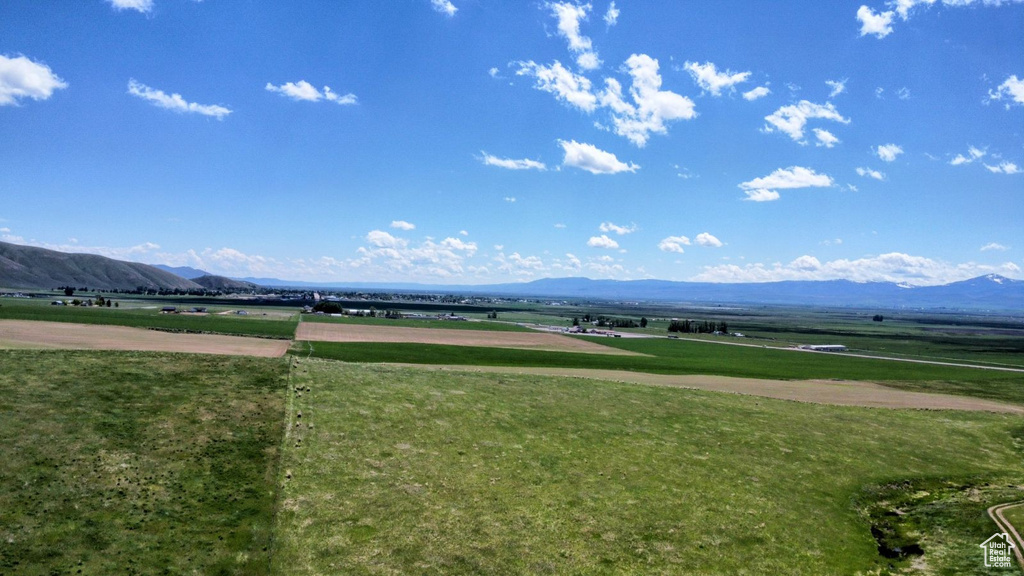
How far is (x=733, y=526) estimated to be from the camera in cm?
2642

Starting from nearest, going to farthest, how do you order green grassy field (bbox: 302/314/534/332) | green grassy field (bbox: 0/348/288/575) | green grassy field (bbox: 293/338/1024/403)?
green grassy field (bbox: 0/348/288/575) < green grassy field (bbox: 293/338/1024/403) < green grassy field (bbox: 302/314/534/332)

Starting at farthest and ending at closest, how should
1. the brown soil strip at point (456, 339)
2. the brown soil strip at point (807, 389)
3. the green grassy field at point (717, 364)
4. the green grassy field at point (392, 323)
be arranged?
the green grassy field at point (392, 323) → the brown soil strip at point (456, 339) → the green grassy field at point (717, 364) → the brown soil strip at point (807, 389)

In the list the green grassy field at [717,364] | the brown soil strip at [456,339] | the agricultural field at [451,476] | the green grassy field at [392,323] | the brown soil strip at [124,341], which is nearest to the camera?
the agricultural field at [451,476]

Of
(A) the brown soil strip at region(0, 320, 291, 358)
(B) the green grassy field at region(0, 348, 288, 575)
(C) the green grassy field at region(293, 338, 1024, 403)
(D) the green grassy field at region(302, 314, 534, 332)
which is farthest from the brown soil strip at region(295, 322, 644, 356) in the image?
(B) the green grassy field at region(0, 348, 288, 575)

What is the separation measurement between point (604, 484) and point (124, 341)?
65.6m

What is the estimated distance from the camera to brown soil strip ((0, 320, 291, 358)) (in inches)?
2312

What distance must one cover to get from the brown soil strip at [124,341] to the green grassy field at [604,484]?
2398 cm

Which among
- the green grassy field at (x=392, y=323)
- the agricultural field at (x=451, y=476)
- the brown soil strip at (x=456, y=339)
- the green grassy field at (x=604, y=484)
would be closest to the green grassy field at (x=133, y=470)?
the agricultural field at (x=451, y=476)

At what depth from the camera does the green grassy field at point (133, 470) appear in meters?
20.4

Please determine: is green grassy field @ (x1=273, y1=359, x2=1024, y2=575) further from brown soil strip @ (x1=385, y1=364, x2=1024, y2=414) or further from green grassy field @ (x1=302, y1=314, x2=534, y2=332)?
green grassy field @ (x1=302, y1=314, x2=534, y2=332)

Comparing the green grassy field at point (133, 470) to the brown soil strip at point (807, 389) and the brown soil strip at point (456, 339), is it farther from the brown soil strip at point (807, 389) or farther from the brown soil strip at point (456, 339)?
the brown soil strip at point (456, 339)

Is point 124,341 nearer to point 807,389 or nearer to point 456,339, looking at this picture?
point 456,339

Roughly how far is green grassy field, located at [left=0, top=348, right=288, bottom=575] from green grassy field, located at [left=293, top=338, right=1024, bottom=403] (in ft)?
112

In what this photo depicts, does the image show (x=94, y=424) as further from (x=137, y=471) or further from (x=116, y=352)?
(x=116, y=352)
